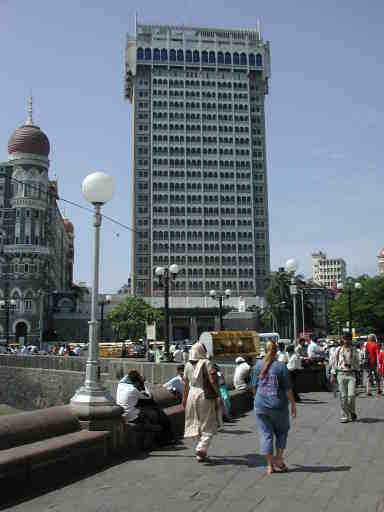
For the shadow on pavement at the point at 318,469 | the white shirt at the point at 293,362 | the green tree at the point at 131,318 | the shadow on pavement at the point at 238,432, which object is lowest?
the shadow on pavement at the point at 238,432

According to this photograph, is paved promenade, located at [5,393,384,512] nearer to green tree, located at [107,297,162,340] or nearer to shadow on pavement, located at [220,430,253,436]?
shadow on pavement, located at [220,430,253,436]

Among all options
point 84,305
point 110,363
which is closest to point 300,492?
point 110,363

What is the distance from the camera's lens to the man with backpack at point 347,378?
37.2 feet

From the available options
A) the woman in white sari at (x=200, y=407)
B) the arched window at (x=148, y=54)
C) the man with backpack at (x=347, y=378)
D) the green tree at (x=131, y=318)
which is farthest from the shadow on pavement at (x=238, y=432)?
the arched window at (x=148, y=54)

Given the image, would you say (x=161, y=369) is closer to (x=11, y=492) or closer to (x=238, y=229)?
(x=11, y=492)

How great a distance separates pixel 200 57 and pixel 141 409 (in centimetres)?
11124

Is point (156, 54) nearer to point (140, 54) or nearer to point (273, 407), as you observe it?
point (140, 54)

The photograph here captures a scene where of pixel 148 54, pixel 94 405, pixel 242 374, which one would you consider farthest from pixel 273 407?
pixel 148 54

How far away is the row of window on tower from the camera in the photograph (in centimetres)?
11088

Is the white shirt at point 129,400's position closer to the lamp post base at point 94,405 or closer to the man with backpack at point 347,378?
the lamp post base at point 94,405

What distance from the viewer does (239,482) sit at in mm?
6773

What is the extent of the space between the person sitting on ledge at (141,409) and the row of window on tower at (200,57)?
109 meters

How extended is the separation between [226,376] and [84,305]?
85.9 meters

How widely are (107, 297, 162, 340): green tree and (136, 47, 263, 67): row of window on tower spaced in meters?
57.9
